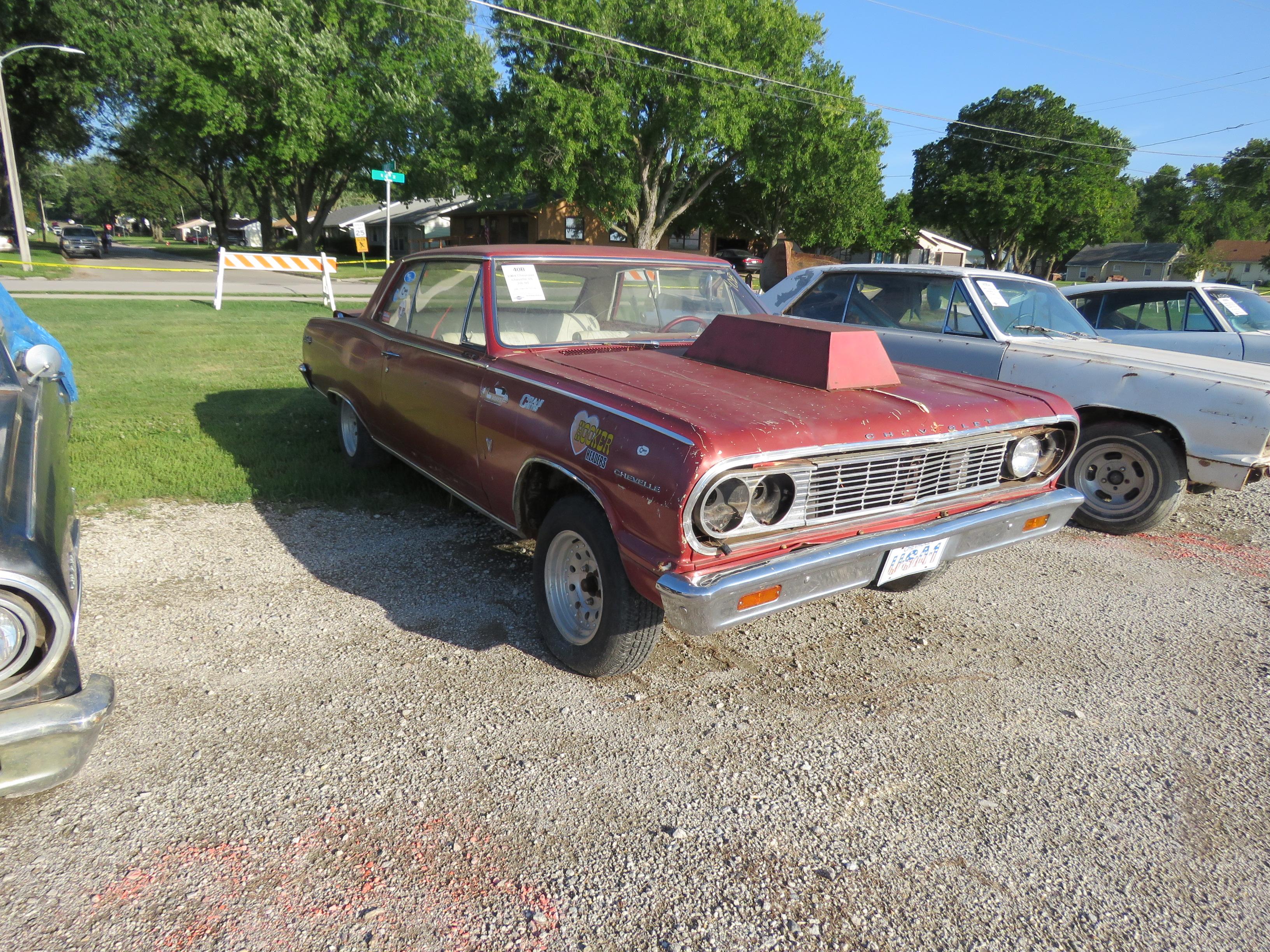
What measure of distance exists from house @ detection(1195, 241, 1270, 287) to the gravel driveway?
10069 cm

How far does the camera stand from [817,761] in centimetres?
280

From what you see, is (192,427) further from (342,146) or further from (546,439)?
(342,146)

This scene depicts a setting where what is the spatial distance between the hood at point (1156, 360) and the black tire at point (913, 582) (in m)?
2.13

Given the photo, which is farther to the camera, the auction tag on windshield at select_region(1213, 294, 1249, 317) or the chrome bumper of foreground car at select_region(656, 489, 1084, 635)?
the auction tag on windshield at select_region(1213, 294, 1249, 317)

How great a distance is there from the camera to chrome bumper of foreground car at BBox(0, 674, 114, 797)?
2.00 m

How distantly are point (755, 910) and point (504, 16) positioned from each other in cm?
3064

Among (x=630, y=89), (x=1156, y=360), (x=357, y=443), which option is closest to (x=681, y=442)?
(x=357, y=443)

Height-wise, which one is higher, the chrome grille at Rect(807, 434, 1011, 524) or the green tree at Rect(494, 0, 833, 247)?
the green tree at Rect(494, 0, 833, 247)

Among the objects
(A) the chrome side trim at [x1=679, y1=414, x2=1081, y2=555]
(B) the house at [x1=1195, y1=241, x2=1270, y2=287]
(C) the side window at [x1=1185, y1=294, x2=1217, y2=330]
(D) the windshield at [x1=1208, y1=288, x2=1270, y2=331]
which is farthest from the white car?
(B) the house at [x1=1195, y1=241, x2=1270, y2=287]

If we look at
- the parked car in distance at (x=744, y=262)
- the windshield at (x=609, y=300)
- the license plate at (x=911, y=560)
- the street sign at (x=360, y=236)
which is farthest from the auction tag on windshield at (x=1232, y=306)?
the parked car in distance at (x=744, y=262)

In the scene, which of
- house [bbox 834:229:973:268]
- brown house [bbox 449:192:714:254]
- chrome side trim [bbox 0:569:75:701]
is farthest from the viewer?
house [bbox 834:229:973:268]

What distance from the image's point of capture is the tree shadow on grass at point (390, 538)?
12.1 ft

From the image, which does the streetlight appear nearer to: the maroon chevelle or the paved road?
the paved road

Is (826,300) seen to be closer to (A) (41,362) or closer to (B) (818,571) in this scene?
(B) (818,571)
